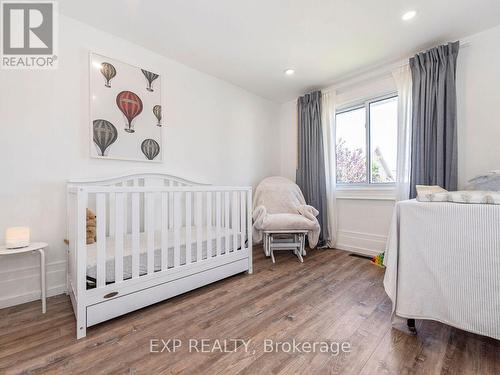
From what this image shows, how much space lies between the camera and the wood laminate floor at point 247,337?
1.01 metres

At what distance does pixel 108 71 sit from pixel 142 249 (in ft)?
5.30

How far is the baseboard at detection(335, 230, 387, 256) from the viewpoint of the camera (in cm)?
260

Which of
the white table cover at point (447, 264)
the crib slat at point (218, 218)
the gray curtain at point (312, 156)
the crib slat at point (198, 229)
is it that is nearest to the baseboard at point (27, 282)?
the crib slat at point (198, 229)

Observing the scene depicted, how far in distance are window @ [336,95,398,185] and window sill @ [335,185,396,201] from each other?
91 millimetres

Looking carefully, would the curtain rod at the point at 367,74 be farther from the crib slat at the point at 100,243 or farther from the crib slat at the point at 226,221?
the crib slat at the point at 100,243

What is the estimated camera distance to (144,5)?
5.43ft

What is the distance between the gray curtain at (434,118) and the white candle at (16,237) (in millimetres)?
3248

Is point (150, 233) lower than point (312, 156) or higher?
lower

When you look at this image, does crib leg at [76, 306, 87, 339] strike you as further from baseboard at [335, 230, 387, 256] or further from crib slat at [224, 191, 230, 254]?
baseboard at [335, 230, 387, 256]

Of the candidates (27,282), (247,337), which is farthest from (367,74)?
(27,282)

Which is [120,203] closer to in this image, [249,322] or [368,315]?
[249,322]

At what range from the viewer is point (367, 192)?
270 cm

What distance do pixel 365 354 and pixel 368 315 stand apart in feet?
1.26

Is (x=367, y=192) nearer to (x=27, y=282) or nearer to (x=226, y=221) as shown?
(x=226, y=221)
